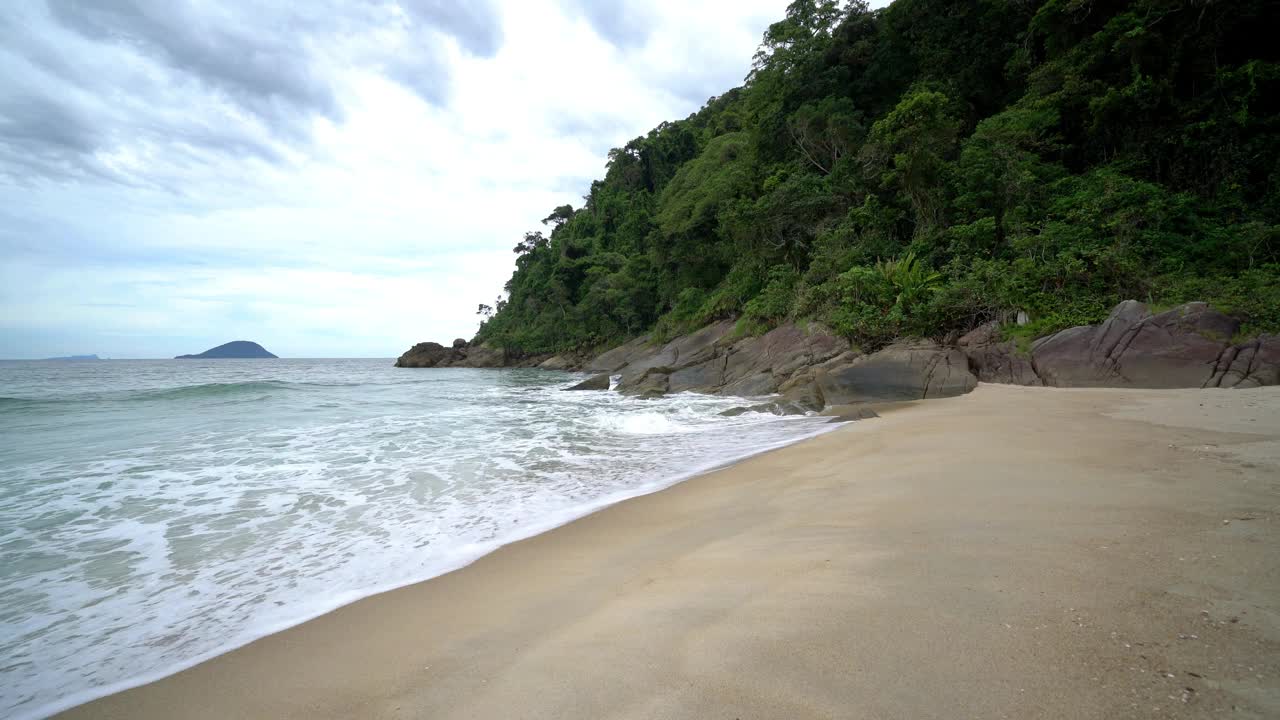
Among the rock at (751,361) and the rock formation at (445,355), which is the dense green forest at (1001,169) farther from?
the rock formation at (445,355)

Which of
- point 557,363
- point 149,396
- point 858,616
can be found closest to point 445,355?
point 557,363

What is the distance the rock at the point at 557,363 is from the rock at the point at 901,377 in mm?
32442

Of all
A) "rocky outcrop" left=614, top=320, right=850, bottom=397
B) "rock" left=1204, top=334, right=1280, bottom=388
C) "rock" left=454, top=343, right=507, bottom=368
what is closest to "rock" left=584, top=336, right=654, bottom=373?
"rocky outcrop" left=614, top=320, right=850, bottom=397

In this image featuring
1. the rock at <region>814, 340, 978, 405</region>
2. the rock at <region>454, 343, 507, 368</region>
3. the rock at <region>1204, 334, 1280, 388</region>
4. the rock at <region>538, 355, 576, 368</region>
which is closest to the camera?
the rock at <region>1204, 334, 1280, 388</region>

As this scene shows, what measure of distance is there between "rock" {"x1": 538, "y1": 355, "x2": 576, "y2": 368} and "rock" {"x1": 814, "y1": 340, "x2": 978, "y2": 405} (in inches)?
1277

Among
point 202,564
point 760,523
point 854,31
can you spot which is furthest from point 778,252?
point 202,564

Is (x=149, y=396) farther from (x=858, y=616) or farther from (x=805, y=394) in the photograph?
(x=858, y=616)

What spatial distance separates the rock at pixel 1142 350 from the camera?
8.27 meters

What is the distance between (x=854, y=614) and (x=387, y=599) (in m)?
2.62

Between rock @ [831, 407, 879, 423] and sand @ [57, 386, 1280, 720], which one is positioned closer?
sand @ [57, 386, 1280, 720]

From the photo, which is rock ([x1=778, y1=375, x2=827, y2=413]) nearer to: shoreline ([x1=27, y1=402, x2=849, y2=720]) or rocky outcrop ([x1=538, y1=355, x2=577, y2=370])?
shoreline ([x1=27, y1=402, x2=849, y2=720])

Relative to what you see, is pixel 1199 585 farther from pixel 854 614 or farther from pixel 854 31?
pixel 854 31

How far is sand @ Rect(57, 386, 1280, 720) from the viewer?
145cm

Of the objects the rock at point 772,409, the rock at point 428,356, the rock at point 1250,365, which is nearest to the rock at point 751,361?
the rock at point 772,409
